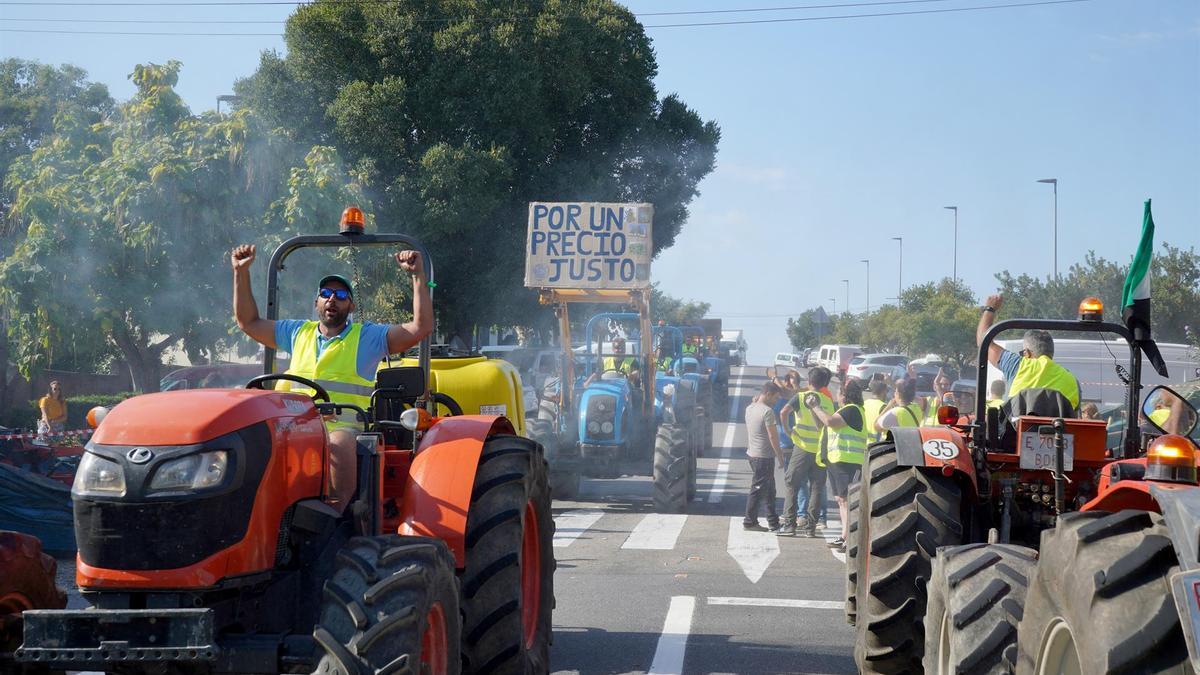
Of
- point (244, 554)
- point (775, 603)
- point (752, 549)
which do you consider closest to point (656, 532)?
point (752, 549)

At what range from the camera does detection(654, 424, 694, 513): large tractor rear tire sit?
52.8ft

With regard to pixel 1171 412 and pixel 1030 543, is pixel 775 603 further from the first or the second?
pixel 1171 412

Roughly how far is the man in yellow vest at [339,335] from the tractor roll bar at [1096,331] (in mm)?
2768

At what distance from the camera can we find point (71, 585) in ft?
33.9

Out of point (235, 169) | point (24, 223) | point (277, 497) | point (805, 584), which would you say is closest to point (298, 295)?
point (235, 169)

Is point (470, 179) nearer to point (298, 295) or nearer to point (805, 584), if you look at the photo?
point (298, 295)

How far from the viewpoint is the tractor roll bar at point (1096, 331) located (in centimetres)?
617

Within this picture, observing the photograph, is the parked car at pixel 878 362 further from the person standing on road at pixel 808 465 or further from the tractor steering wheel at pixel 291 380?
the tractor steering wheel at pixel 291 380

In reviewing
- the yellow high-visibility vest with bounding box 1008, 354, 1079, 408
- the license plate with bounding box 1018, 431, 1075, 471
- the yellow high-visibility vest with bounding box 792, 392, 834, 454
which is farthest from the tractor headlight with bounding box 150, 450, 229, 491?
the yellow high-visibility vest with bounding box 792, 392, 834, 454

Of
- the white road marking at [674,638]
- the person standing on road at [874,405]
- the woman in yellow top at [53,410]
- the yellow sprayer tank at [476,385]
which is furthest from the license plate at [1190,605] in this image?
the woman in yellow top at [53,410]

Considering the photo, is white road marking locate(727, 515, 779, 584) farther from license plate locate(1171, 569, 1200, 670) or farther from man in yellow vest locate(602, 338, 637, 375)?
license plate locate(1171, 569, 1200, 670)

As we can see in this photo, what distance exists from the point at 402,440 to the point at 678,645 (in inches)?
113

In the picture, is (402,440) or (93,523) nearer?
(93,523)

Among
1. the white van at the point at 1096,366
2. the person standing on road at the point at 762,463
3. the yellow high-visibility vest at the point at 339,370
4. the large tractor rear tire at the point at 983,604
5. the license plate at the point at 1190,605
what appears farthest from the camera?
the white van at the point at 1096,366
